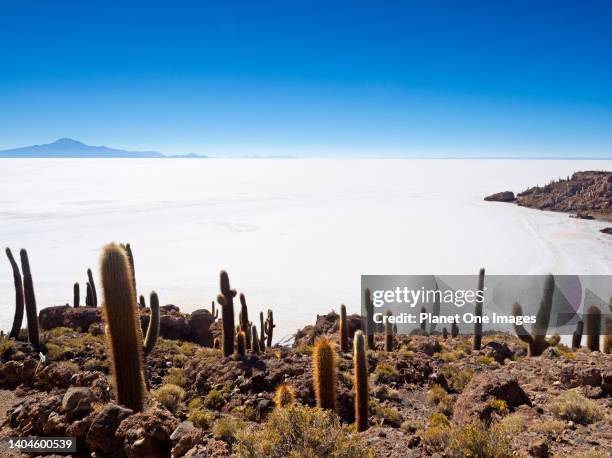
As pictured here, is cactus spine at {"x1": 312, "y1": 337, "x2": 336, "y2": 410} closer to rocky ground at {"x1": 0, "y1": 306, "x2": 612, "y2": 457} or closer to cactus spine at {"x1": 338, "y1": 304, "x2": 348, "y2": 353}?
rocky ground at {"x1": 0, "y1": 306, "x2": 612, "y2": 457}

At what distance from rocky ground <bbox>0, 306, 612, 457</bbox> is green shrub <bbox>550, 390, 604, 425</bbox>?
0.05 feet

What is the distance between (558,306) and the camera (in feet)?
81.7

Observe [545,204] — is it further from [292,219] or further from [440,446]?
[440,446]

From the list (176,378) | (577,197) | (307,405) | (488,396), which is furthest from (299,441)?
(577,197)

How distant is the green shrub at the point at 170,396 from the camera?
8383mm

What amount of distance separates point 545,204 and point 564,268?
1829 inches

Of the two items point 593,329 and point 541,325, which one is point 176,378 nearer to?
point 541,325

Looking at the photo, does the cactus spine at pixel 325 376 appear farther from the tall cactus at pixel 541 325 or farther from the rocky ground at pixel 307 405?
the tall cactus at pixel 541 325

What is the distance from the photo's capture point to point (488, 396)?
25.1ft

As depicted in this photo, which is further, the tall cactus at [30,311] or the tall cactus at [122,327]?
the tall cactus at [30,311]

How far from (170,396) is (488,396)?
20.3 ft

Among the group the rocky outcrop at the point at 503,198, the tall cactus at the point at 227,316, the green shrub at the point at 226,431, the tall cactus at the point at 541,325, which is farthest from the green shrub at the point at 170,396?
the rocky outcrop at the point at 503,198

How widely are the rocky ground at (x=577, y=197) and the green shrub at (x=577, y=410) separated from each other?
66.8 meters

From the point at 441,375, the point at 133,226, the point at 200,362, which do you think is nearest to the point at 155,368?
the point at 200,362
